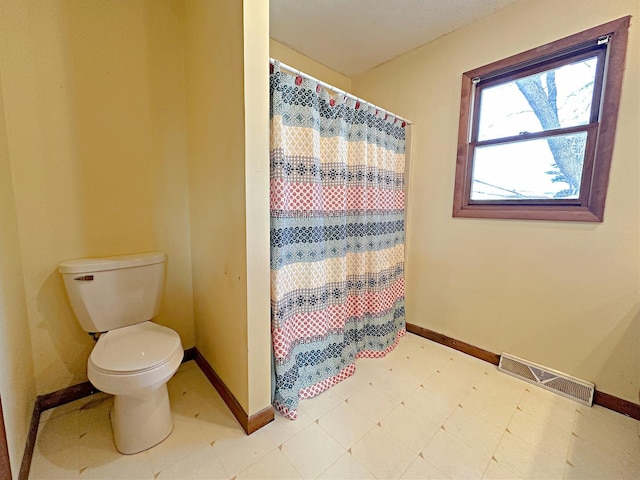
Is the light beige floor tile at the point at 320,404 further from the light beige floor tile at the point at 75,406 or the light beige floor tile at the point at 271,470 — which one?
the light beige floor tile at the point at 75,406

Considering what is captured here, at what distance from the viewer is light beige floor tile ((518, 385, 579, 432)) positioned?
134 centimetres

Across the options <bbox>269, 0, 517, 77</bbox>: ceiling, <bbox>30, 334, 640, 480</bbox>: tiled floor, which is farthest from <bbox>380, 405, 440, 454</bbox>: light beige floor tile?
<bbox>269, 0, 517, 77</bbox>: ceiling

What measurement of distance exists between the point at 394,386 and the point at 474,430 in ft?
1.43

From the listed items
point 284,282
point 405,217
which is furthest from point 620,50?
point 284,282

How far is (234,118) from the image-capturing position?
114 centimetres

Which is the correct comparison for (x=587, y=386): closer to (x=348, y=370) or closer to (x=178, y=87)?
(x=348, y=370)

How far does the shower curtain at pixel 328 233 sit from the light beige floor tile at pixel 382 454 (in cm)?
37

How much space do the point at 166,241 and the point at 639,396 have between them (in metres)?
2.75

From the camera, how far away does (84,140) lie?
53.0 inches

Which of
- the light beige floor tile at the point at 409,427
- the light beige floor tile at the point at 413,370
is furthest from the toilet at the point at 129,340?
the light beige floor tile at the point at 413,370

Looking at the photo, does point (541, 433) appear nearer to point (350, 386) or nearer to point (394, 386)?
point (394, 386)

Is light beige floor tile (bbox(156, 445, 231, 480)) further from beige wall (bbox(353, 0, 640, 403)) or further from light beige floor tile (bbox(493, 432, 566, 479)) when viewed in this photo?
beige wall (bbox(353, 0, 640, 403))

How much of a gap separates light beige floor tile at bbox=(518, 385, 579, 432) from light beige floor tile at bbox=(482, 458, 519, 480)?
0.46m

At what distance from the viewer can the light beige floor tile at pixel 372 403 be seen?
137cm
